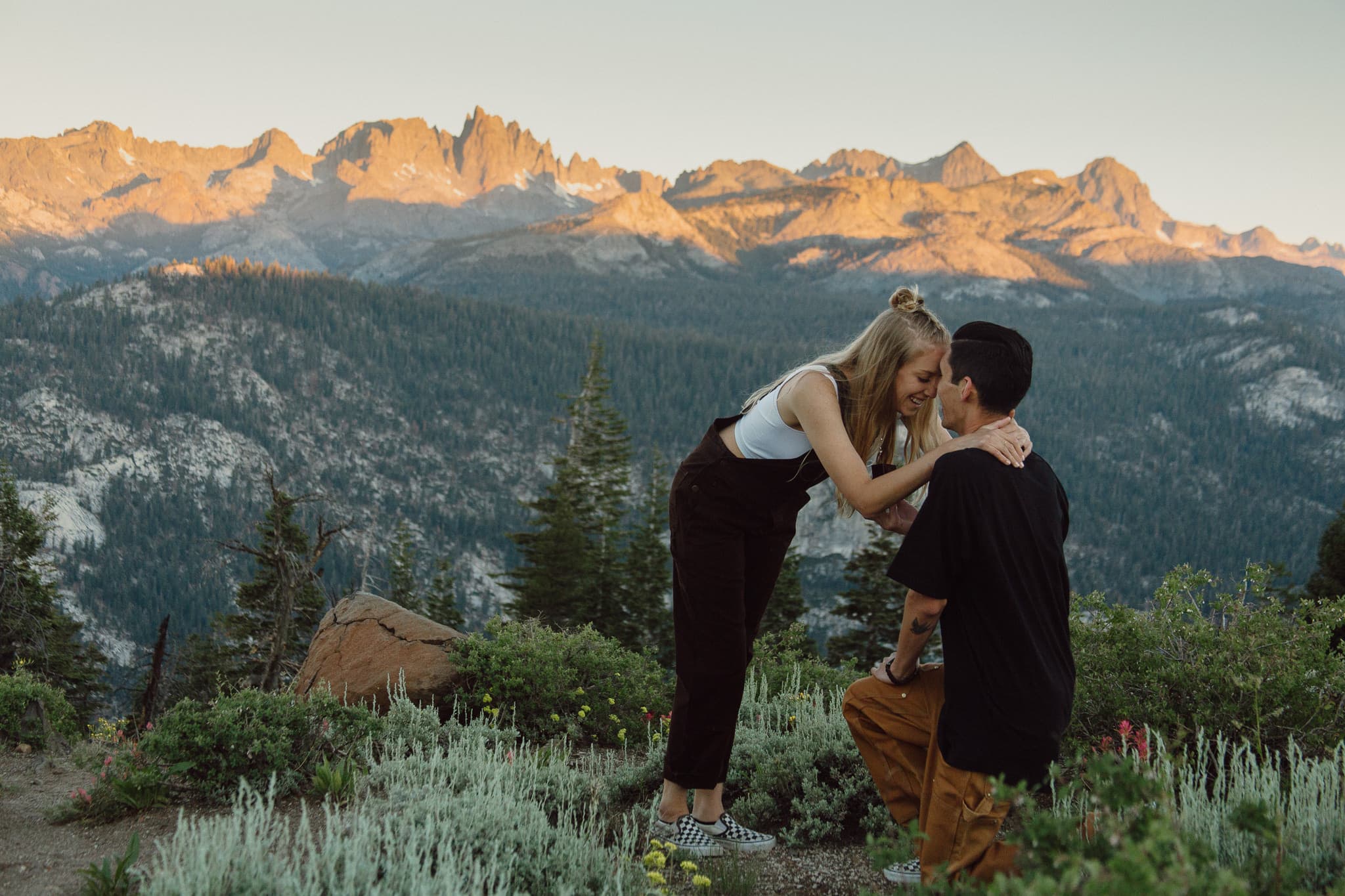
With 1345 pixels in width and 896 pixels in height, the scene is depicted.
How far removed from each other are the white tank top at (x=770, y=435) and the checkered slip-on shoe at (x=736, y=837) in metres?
1.93

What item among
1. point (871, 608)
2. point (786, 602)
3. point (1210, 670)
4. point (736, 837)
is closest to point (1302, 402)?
point (871, 608)

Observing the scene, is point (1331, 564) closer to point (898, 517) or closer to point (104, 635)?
point (898, 517)

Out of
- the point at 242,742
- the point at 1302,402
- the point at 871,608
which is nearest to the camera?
the point at 242,742

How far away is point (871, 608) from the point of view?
35.6 meters

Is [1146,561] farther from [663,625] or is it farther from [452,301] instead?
[452,301]

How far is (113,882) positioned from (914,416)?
3904 mm

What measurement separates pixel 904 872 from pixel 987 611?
1.33 m

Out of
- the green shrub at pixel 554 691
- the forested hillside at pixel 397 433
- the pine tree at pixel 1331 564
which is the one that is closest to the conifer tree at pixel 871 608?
the pine tree at pixel 1331 564

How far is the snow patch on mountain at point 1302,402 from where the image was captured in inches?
7525

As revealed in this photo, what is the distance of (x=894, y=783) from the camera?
13.7 feet

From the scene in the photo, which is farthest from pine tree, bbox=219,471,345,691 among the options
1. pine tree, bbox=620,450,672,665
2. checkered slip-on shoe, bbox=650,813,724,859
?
checkered slip-on shoe, bbox=650,813,724,859

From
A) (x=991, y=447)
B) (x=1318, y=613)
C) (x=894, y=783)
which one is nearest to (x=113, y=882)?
(x=894, y=783)

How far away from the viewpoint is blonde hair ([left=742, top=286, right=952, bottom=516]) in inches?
159

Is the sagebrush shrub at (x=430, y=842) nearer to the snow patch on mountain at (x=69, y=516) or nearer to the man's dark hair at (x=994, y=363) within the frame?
the man's dark hair at (x=994, y=363)
